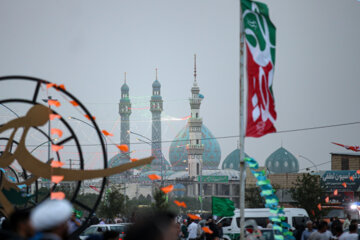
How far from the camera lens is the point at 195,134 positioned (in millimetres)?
109375

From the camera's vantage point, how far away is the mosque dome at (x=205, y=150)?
123688 millimetres

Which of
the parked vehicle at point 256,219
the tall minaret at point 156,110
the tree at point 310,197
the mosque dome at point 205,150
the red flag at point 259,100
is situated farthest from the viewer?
the tall minaret at point 156,110

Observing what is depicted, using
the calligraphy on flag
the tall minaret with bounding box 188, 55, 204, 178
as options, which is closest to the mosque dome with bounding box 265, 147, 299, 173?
the tall minaret with bounding box 188, 55, 204, 178

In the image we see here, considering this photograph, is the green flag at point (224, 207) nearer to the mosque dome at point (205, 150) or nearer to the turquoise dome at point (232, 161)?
the turquoise dome at point (232, 161)

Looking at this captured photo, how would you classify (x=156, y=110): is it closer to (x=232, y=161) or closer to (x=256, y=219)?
(x=232, y=161)

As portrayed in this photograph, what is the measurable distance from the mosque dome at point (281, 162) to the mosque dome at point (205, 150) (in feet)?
68.8

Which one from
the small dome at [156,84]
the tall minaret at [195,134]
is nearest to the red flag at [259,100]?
the tall minaret at [195,134]

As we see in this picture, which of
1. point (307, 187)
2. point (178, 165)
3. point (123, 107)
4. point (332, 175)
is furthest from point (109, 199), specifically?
point (123, 107)

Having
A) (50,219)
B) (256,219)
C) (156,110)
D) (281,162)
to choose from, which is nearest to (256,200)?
(256,219)

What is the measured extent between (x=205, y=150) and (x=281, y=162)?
2585 cm

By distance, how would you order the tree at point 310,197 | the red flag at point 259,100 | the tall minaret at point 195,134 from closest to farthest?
the red flag at point 259,100 → the tree at point 310,197 → the tall minaret at point 195,134

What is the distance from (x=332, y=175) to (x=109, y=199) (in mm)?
18703

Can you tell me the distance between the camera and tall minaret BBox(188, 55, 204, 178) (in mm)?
105875

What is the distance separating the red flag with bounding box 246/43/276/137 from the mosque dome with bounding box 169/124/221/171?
110666mm
